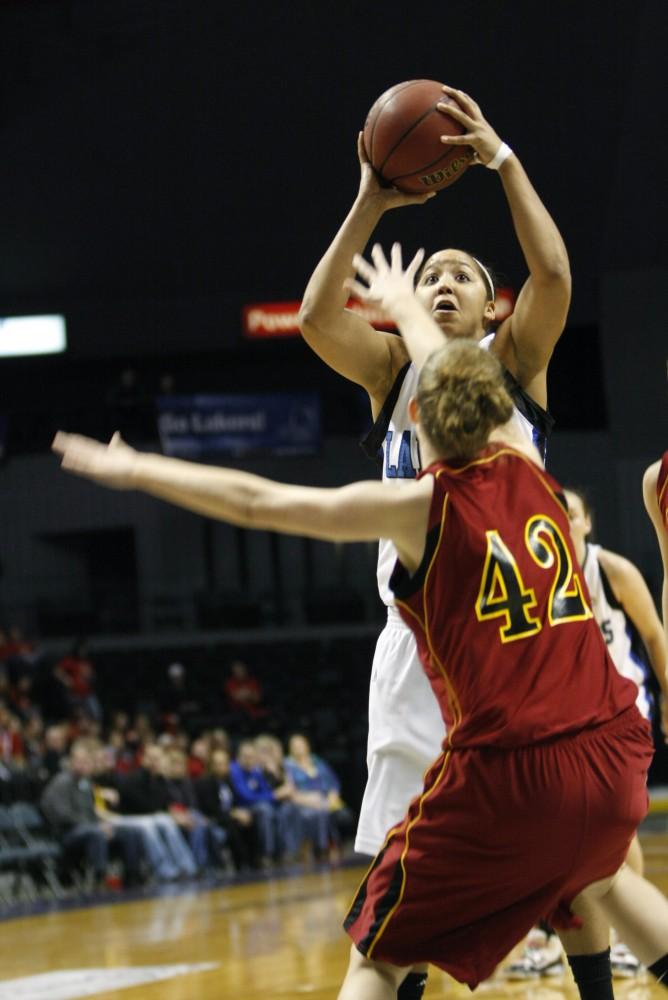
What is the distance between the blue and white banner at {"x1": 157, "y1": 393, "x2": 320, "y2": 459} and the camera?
19188 millimetres

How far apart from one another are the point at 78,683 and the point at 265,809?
390cm

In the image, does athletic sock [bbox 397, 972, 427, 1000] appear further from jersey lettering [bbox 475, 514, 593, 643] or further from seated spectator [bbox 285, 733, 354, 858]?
seated spectator [bbox 285, 733, 354, 858]

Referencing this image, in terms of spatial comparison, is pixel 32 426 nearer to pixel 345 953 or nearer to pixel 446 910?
pixel 345 953

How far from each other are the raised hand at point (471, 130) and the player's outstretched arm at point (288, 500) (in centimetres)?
116

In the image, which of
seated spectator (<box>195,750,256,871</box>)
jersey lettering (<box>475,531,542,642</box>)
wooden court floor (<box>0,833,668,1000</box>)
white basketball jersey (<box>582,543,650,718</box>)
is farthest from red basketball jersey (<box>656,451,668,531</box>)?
seated spectator (<box>195,750,256,871</box>)

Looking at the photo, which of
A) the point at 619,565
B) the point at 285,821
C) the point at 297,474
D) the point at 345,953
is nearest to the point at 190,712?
the point at 285,821

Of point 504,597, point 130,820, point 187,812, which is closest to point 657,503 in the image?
point 504,597

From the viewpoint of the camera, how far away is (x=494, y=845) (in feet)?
8.86

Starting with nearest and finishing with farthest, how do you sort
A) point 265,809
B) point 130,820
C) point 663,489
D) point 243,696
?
point 663,489
point 130,820
point 265,809
point 243,696

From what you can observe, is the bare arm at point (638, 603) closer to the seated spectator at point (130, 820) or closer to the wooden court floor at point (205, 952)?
the wooden court floor at point (205, 952)

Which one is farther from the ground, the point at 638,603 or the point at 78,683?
the point at 638,603

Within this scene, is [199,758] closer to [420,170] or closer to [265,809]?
[265,809]

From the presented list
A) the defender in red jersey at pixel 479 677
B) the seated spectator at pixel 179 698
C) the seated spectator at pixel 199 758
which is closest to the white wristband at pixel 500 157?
the defender in red jersey at pixel 479 677

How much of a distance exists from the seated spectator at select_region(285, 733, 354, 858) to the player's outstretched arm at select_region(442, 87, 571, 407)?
9.76m
